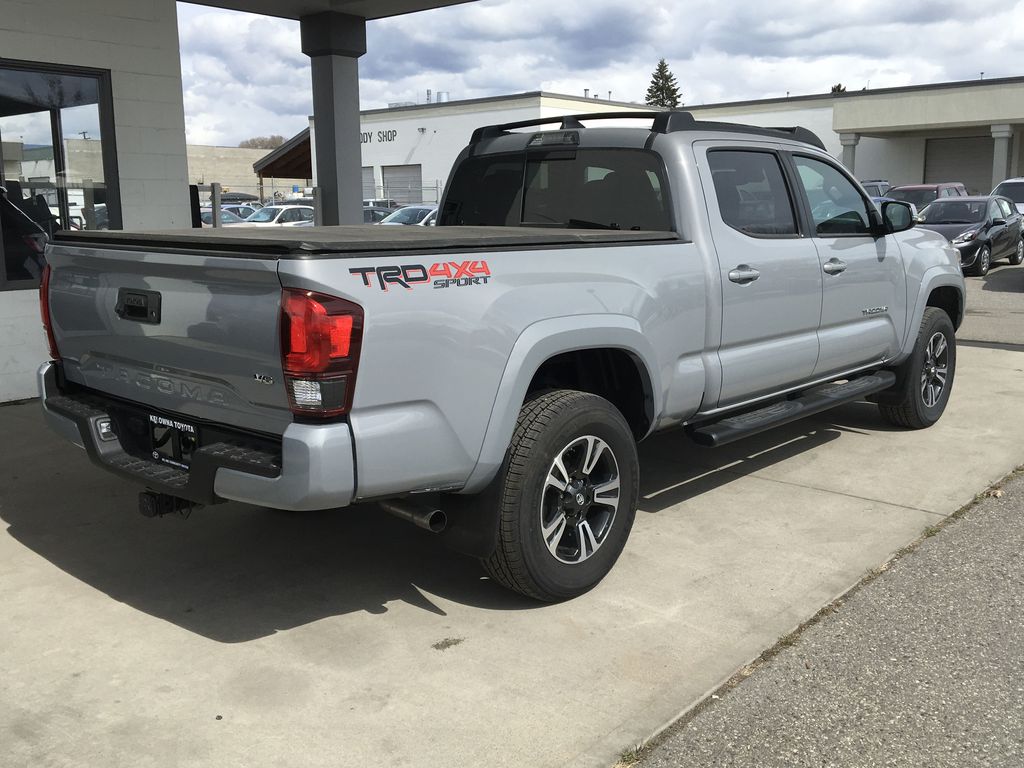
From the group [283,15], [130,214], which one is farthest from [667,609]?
[283,15]

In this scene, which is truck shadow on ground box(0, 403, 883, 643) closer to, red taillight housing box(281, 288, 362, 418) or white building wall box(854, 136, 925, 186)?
red taillight housing box(281, 288, 362, 418)

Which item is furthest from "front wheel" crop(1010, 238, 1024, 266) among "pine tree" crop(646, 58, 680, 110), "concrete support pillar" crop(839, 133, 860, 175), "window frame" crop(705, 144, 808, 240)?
"pine tree" crop(646, 58, 680, 110)

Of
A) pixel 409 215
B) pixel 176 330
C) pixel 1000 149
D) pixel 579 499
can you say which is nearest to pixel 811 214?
pixel 579 499

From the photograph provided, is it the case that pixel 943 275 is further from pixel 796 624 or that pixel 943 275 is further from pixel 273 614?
pixel 273 614

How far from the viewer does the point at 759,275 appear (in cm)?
504

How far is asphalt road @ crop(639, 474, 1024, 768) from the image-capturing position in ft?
10.0

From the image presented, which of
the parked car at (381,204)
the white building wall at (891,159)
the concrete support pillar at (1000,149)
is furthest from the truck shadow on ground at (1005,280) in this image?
the white building wall at (891,159)

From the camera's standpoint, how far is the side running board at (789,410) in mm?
4891

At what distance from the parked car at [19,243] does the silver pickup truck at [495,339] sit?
4.09 metres

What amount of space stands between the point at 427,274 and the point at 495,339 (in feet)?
1.28

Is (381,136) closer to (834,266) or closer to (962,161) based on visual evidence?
(962,161)

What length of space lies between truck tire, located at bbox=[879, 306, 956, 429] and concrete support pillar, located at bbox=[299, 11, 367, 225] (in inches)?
266

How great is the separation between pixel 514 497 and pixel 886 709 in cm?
149

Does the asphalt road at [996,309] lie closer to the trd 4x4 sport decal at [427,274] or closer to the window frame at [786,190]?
the window frame at [786,190]
